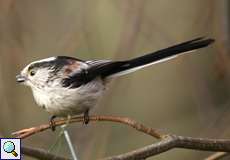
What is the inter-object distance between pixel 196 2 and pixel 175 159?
0.93 meters

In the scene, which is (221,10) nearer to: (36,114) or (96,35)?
(96,35)

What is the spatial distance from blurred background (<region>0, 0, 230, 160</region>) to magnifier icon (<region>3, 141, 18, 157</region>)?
0.19 m

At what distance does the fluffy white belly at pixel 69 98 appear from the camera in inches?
126

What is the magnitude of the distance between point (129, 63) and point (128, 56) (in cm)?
21

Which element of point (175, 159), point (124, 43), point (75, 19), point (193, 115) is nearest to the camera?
point (124, 43)

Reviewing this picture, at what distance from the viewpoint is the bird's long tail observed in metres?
2.89

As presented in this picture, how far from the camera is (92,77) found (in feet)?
11.1

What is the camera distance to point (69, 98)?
325 centimetres

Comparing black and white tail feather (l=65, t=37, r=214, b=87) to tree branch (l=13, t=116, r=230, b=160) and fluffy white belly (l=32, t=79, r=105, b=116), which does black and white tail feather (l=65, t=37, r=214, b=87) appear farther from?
tree branch (l=13, t=116, r=230, b=160)

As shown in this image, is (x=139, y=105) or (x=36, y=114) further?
(x=139, y=105)

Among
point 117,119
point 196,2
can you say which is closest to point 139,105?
point 196,2

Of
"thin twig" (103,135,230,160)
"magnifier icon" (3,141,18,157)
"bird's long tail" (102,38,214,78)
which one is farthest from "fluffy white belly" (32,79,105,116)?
"thin twig" (103,135,230,160)

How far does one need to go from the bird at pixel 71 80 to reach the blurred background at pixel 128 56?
104mm

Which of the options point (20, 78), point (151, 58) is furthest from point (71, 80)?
point (151, 58)
